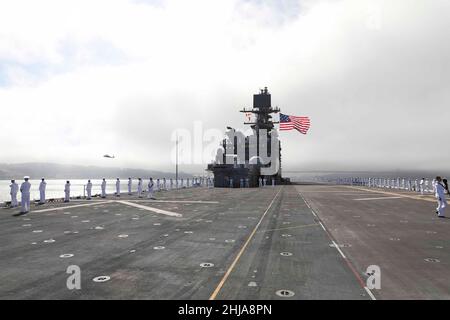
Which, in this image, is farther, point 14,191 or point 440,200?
point 14,191

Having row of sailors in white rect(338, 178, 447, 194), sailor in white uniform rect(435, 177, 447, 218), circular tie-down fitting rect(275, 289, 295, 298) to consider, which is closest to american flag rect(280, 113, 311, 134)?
row of sailors in white rect(338, 178, 447, 194)

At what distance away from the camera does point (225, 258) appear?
27.6 feet

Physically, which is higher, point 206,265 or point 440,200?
point 440,200

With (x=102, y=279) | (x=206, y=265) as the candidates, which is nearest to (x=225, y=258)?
(x=206, y=265)

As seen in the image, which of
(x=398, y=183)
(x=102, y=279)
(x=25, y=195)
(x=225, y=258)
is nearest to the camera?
(x=102, y=279)

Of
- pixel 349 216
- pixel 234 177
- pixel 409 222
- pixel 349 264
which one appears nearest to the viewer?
pixel 349 264

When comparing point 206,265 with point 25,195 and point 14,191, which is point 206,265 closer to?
point 25,195

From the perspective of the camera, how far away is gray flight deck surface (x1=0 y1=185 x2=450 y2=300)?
608 cm

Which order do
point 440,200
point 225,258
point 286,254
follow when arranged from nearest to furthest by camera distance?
point 225,258 < point 286,254 < point 440,200

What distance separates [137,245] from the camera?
10.0m

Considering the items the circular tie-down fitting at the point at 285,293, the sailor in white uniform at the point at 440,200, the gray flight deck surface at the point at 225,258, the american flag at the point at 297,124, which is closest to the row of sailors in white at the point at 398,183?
the american flag at the point at 297,124

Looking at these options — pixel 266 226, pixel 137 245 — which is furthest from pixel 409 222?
pixel 137 245
